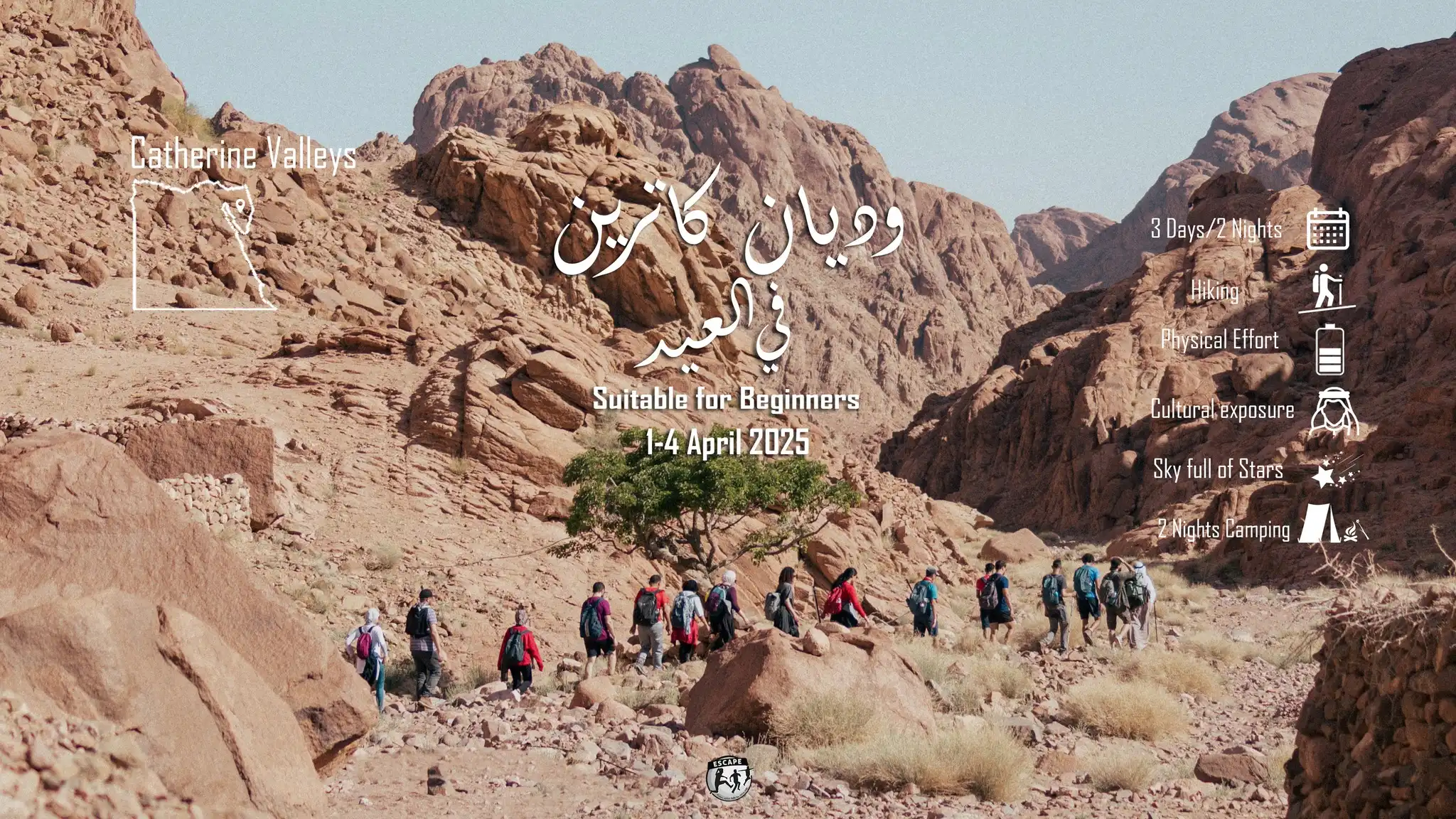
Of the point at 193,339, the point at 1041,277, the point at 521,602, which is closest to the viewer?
the point at 521,602

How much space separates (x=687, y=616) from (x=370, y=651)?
14.6ft

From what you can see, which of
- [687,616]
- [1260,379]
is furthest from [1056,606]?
[1260,379]

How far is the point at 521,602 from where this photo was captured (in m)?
18.2

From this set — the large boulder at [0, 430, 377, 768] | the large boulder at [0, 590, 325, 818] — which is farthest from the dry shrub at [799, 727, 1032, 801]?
the large boulder at [0, 590, 325, 818]

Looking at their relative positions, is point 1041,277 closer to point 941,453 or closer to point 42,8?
point 941,453

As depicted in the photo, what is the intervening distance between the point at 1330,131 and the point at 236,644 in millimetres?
65406

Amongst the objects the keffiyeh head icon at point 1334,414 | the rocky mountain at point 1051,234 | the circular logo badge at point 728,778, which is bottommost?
the circular logo badge at point 728,778

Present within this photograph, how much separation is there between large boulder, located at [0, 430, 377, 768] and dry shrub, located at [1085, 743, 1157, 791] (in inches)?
227

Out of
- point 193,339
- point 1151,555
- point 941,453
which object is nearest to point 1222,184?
point 941,453

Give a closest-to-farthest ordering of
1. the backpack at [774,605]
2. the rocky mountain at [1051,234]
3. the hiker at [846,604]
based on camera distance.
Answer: the hiker at [846,604] → the backpack at [774,605] → the rocky mountain at [1051,234]

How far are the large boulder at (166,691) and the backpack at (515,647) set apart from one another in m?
6.69

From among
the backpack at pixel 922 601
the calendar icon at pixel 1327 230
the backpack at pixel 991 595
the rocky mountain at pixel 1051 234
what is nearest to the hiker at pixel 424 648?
the backpack at pixel 922 601

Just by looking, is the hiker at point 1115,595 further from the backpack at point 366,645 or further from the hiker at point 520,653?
the backpack at point 366,645

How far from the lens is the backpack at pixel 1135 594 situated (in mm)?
17406
